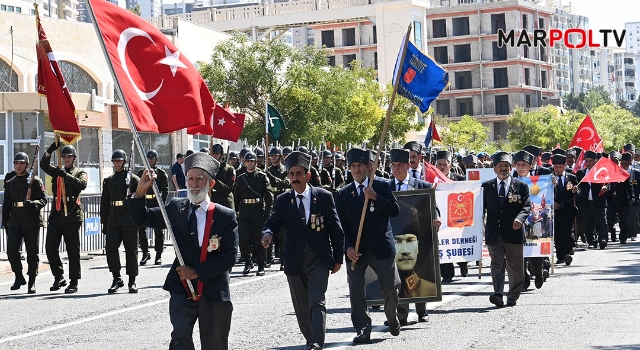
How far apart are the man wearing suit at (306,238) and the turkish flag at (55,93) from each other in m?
5.83

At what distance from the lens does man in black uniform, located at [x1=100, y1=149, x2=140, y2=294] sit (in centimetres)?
1622

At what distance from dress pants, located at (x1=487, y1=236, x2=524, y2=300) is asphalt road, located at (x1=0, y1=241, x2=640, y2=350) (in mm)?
238

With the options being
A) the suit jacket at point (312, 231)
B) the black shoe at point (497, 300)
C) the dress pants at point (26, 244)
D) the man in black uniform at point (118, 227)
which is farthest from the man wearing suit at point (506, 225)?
the dress pants at point (26, 244)

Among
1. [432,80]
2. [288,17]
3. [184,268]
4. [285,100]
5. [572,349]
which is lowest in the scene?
[572,349]

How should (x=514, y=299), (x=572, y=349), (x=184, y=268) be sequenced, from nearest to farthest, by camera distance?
(x=184, y=268)
(x=572, y=349)
(x=514, y=299)

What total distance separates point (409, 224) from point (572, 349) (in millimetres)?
2959

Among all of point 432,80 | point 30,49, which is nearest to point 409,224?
point 432,80

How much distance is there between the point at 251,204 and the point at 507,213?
6136 mm

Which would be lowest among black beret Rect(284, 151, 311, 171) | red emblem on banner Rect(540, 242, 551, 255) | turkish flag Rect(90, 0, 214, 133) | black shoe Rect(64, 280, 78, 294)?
black shoe Rect(64, 280, 78, 294)

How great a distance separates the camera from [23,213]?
16.8 meters

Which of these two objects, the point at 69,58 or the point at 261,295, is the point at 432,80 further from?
the point at 69,58

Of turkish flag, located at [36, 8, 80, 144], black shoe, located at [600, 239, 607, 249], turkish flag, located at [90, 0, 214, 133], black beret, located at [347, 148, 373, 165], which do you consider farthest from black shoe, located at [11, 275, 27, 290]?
black shoe, located at [600, 239, 607, 249]

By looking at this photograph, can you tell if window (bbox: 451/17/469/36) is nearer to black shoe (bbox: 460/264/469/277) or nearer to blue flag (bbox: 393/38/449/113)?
black shoe (bbox: 460/264/469/277)

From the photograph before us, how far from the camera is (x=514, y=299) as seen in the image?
45.4 feet
